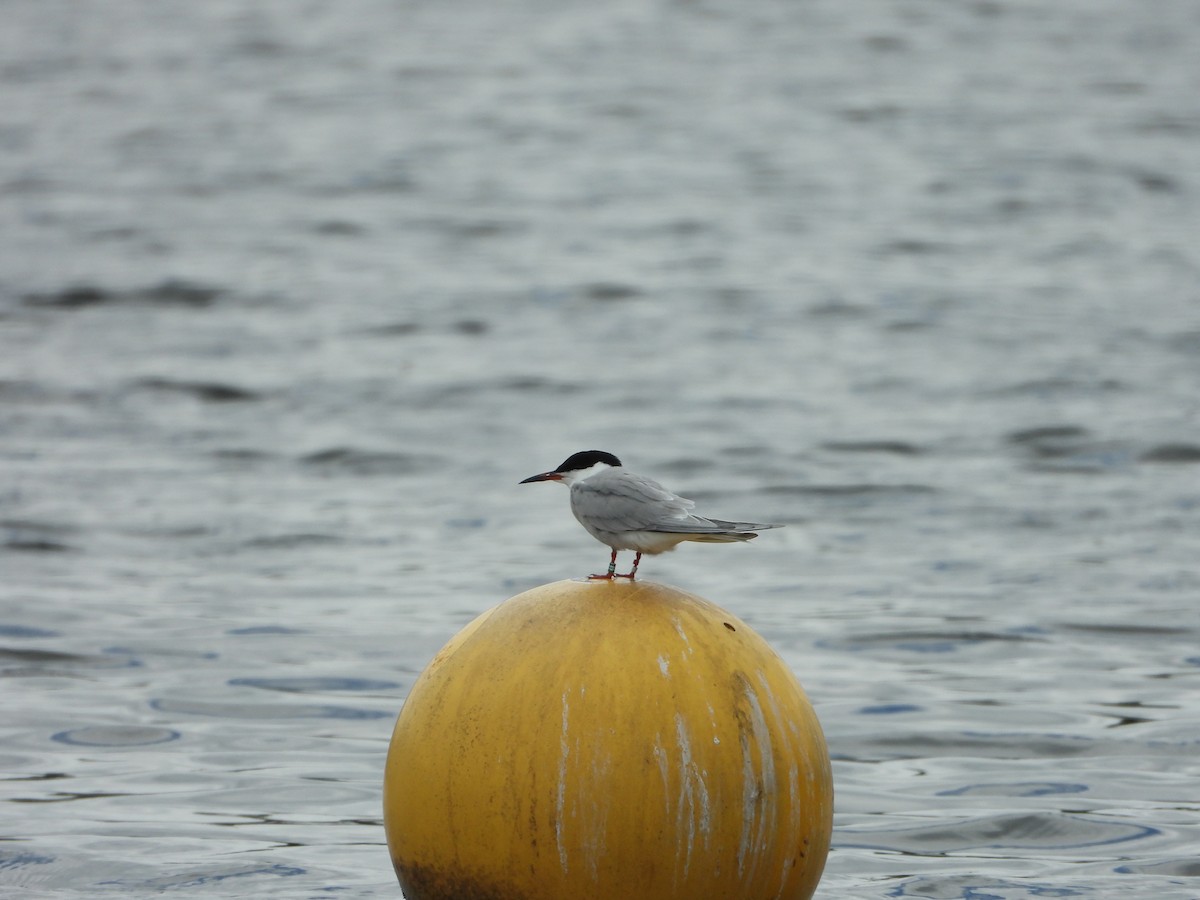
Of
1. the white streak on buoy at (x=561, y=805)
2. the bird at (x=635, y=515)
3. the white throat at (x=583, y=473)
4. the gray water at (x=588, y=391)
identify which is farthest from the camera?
the gray water at (x=588, y=391)

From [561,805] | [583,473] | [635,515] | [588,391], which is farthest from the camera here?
[588,391]

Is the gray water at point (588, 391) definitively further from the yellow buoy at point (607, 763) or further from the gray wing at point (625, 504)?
the gray wing at point (625, 504)

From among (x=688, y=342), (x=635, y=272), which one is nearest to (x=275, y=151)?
(x=635, y=272)

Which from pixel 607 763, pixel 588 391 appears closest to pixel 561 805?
pixel 607 763

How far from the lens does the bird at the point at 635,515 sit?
6.46 m

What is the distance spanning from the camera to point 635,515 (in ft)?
21.5

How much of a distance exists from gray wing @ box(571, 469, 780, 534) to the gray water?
6.49 feet

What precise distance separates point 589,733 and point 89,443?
1459 centimetres

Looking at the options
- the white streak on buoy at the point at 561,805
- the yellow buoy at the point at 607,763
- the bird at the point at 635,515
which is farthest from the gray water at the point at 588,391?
the bird at the point at 635,515

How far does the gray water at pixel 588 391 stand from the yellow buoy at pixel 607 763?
54.7 inches

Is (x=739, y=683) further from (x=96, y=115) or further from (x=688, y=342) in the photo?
(x=96, y=115)

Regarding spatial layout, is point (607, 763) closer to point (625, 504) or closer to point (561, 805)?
point (561, 805)

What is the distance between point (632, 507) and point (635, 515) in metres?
0.03

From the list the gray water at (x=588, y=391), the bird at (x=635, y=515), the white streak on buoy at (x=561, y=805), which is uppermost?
the bird at (x=635, y=515)
